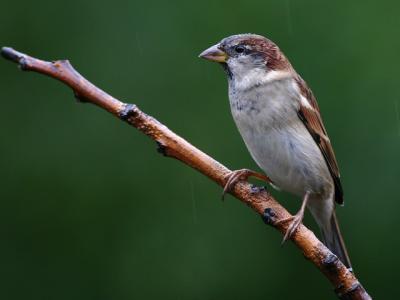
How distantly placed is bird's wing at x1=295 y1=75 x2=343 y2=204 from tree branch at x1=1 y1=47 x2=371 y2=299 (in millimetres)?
1113

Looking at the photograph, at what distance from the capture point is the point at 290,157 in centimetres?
303

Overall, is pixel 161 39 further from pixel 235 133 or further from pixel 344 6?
pixel 344 6

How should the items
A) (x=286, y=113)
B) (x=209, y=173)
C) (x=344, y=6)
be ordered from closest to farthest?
1. (x=209, y=173)
2. (x=286, y=113)
3. (x=344, y=6)

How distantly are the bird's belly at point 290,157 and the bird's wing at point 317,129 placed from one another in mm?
48

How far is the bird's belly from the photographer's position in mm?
3008

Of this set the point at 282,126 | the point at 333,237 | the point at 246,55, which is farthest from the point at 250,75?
the point at 333,237

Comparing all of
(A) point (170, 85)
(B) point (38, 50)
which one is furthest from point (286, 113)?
(B) point (38, 50)

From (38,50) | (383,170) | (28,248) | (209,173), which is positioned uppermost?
(38,50)

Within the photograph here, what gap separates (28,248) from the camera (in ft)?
13.3

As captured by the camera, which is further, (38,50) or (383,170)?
(38,50)

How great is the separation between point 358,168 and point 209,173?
169cm

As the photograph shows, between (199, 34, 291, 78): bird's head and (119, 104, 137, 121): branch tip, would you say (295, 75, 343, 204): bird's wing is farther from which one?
(119, 104, 137, 121): branch tip

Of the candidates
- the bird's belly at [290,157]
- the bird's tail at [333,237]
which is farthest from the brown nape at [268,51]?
the bird's tail at [333,237]

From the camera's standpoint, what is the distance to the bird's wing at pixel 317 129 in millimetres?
3213
